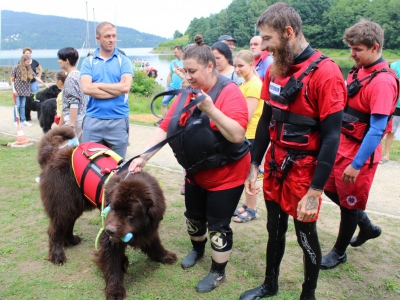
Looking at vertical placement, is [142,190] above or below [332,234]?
above

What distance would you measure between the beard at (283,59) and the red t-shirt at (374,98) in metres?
0.97

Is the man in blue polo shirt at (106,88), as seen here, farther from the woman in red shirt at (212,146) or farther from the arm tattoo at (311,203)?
the arm tattoo at (311,203)

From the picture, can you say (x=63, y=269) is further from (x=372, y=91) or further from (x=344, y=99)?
(x=372, y=91)

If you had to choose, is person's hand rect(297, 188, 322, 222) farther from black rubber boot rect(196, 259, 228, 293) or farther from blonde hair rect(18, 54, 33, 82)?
blonde hair rect(18, 54, 33, 82)

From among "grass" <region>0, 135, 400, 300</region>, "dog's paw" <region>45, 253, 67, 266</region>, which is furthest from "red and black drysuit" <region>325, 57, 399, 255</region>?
"dog's paw" <region>45, 253, 67, 266</region>

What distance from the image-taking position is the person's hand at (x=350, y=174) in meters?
2.79

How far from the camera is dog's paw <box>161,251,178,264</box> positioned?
3.49 meters

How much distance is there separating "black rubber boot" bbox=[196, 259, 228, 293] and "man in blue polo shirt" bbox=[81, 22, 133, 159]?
1.87 metres

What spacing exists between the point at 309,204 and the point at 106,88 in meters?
2.55

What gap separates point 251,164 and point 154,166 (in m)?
4.00

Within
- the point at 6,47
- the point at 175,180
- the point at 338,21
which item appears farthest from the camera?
the point at 6,47

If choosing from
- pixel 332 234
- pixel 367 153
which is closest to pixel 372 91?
pixel 367 153

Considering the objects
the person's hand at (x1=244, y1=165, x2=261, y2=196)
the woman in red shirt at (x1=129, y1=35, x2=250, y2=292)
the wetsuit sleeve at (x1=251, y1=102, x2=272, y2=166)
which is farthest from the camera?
the person's hand at (x1=244, y1=165, x2=261, y2=196)

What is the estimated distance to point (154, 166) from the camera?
6.58 m
